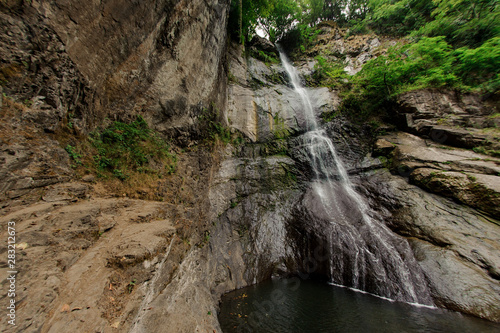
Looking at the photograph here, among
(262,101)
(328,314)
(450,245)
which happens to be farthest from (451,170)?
(262,101)

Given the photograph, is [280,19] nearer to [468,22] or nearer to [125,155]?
[468,22]

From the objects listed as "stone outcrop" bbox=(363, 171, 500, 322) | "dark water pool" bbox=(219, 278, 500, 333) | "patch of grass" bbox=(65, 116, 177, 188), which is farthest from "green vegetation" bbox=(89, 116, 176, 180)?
"stone outcrop" bbox=(363, 171, 500, 322)

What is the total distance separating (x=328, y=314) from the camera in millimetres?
4688

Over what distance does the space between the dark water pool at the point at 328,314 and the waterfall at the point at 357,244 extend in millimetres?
460

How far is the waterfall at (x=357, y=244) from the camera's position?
5.55 meters

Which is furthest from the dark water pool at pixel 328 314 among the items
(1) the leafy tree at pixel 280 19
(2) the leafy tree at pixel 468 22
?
(1) the leafy tree at pixel 280 19

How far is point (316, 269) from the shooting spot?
7012 mm

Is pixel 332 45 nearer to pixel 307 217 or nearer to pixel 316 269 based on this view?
pixel 307 217

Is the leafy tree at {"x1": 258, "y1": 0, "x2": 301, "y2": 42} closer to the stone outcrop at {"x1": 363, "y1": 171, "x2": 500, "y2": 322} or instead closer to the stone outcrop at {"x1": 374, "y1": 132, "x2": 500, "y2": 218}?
the stone outcrop at {"x1": 374, "y1": 132, "x2": 500, "y2": 218}

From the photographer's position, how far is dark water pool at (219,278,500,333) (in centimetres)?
413

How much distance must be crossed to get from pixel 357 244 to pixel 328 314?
3134mm

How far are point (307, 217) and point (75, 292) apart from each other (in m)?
7.93

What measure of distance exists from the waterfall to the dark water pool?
1.51 ft

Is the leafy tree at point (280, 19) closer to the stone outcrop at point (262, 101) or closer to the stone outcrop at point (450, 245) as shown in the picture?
the stone outcrop at point (262, 101)
